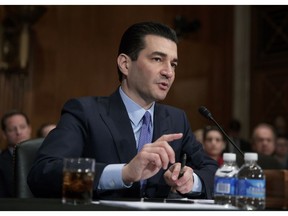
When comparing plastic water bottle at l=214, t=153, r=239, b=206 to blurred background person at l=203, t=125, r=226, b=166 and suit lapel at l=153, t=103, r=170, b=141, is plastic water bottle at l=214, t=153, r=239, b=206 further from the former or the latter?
blurred background person at l=203, t=125, r=226, b=166

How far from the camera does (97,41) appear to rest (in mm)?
6852

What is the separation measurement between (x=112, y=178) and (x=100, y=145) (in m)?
0.30

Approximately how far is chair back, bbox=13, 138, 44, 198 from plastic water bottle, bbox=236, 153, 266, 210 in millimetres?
886

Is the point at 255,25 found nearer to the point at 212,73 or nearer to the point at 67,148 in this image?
the point at 212,73

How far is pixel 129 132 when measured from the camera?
2088mm

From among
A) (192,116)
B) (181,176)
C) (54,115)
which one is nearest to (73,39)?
(54,115)

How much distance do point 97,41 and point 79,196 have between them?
17.8 feet

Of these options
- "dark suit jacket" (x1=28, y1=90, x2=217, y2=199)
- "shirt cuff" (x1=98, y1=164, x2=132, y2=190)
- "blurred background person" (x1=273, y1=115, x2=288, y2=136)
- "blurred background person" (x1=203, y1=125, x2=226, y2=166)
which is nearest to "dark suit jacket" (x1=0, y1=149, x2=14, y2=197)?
"dark suit jacket" (x1=28, y1=90, x2=217, y2=199)

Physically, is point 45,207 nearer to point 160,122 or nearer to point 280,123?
point 160,122

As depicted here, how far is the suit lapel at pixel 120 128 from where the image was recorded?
2066mm

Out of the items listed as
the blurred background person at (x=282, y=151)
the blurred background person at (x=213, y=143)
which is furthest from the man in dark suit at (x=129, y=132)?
the blurred background person at (x=282, y=151)

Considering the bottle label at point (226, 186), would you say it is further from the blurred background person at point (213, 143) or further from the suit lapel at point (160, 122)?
the blurred background person at point (213, 143)

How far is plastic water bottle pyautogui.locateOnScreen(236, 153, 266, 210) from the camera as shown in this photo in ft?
5.03

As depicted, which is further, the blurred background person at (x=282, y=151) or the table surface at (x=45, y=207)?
the blurred background person at (x=282, y=151)
